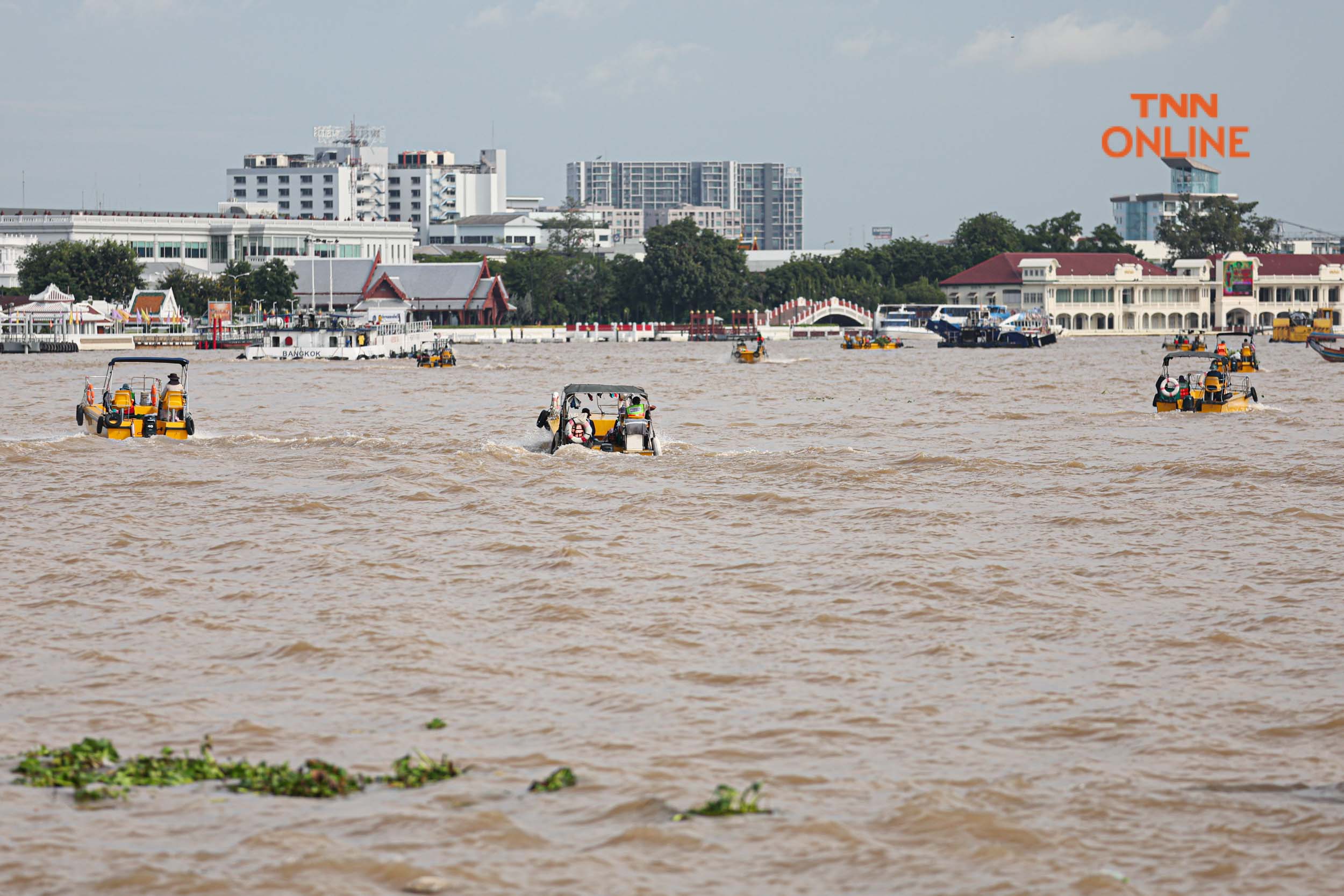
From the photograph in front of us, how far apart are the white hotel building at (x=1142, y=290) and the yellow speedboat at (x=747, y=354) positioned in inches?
2149

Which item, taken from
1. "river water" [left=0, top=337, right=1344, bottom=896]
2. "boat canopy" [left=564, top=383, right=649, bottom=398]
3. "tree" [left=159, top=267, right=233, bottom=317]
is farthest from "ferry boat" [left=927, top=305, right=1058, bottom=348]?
"boat canopy" [left=564, top=383, right=649, bottom=398]

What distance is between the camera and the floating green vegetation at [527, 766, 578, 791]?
29.3 feet

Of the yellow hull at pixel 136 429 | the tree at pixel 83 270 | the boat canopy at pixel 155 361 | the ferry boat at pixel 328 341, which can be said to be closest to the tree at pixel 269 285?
the tree at pixel 83 270

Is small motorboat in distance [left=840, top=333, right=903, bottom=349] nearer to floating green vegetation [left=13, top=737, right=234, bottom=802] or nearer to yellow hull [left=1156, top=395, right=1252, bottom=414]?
yellow hull [left=1156, top=395, right=1252, bottom=414]

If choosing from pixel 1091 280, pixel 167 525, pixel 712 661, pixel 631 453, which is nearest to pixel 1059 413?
pixel 631 453

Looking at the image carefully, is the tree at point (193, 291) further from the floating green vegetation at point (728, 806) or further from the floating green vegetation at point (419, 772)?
the floating green vegetation at point (728, 806)

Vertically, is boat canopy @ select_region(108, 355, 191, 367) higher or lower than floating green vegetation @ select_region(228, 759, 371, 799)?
higher

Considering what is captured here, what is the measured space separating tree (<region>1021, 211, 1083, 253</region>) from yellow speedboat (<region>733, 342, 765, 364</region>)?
81244mm

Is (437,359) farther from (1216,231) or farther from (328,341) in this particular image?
(1216,231)

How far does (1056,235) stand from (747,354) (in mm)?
85980

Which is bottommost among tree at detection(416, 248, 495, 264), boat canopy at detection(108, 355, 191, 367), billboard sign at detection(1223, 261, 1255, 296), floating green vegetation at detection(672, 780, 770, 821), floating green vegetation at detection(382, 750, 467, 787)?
floating green vegetation at detection(672, 780, 770, 821)

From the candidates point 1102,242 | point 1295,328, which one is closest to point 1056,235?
point 1102,242

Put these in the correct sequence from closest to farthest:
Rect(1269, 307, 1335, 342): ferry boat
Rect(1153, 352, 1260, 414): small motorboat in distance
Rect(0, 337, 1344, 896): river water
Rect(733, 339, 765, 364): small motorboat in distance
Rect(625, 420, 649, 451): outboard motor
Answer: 1. Rect(0, 337, 1344, 896): river water
2. Rect(625, 420, 649, 451): outboard motor
3. Rect(1153, 352, 1260, 414): small motorboat in distance
4. Rect(733, 339, 765, 364): small motorboat in distance
5. Rect(1269, 307, 1335, 342): ferry boat

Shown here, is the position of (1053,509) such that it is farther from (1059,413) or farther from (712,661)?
(1059,413)
